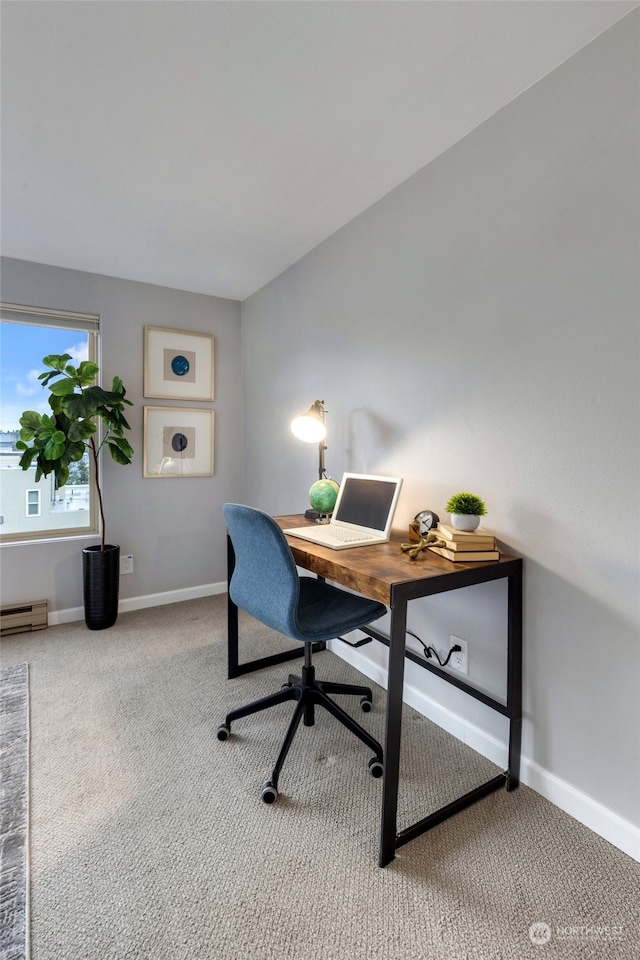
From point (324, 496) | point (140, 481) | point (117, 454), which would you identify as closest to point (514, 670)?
point (324, 496)

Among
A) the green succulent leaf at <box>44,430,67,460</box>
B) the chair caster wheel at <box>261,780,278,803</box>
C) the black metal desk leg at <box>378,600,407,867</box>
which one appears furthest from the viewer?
the green succulent leaf at <box>44,430,67,460</box>

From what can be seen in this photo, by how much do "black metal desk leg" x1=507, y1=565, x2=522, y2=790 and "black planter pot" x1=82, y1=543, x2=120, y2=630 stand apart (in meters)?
2.42

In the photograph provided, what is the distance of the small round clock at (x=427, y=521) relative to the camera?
176cm

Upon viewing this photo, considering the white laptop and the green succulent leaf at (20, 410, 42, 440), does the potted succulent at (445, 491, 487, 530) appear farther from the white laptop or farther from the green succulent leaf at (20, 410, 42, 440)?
the green succulent leaf at (20, 410, 42, 440)

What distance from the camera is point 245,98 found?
1.55m

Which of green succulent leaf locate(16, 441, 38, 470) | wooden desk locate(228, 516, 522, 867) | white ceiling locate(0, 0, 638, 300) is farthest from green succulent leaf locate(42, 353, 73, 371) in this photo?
wooden desk locate(228, 516, 522, 867)

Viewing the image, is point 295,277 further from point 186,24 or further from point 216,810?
point 216,810

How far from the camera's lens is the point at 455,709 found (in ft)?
6.11

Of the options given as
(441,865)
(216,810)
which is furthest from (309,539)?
(441,865)

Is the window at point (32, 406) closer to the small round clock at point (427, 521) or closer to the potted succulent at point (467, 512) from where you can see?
the small round clock at point (427, 521)

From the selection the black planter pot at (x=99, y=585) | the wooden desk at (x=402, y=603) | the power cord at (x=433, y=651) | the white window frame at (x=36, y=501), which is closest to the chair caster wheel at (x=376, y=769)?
the wooden desk at (x=402, y=603)

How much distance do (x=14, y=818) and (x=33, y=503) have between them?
2.07 metres

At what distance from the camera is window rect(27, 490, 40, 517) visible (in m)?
3.01

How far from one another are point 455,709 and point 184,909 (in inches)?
45.7
